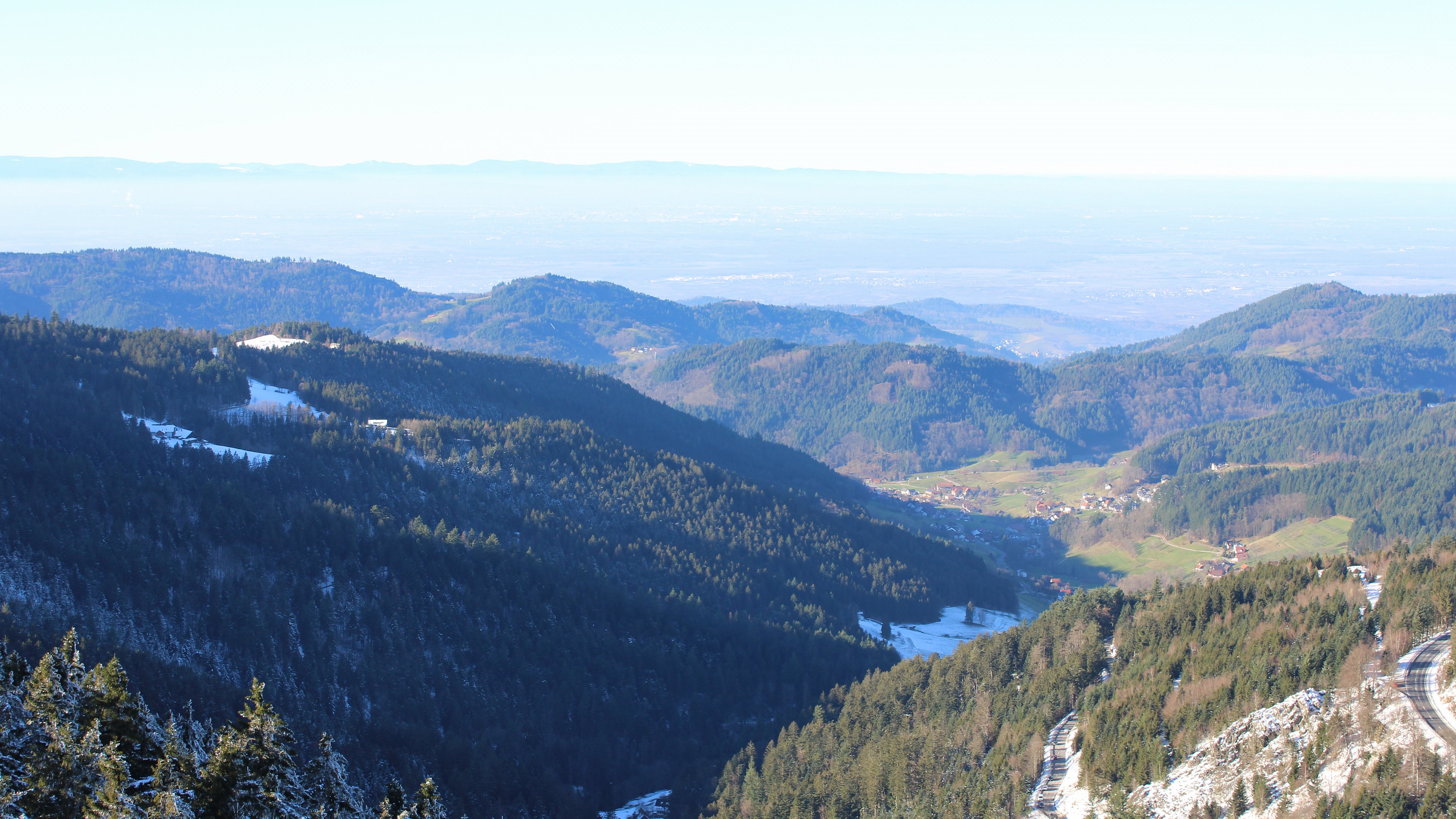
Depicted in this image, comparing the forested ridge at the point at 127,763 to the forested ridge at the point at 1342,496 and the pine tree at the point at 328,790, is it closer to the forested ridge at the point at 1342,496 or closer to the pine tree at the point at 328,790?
the pine tree at the point at 328,790

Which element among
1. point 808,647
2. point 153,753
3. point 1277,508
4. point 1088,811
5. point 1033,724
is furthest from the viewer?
point 1277,508

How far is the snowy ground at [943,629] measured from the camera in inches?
4496

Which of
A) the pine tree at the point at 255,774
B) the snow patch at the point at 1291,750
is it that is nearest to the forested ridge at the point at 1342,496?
the snow patch at the point at 1291,750

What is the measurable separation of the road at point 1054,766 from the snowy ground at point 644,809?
30.6m

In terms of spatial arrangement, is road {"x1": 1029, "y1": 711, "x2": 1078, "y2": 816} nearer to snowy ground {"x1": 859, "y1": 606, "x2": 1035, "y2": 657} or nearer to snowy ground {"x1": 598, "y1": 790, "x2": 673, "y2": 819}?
snowy ground {"x1": 598, "y1": 790, "x2": 673, "y2": 819}

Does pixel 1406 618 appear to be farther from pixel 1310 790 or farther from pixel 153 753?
pixel 153 753

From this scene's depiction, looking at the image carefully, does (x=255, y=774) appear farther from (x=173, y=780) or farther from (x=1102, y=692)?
(x=1102, y=692)

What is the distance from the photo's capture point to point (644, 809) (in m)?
73.4

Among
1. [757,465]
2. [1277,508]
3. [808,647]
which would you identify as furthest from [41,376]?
[1277,508]

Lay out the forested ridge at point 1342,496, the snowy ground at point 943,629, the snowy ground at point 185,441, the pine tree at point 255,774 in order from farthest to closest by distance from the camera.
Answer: the forested ridge at point 1342,496
the snowy ground at point 943,629
the snowy ground at point 185,441
the pine tree at point 255,774

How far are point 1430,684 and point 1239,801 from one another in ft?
33.6

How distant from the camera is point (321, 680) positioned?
Answer: 75.4 m

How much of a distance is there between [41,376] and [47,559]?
53657mm

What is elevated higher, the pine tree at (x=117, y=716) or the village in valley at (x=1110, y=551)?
the pine tree at (x=117, y=716)
